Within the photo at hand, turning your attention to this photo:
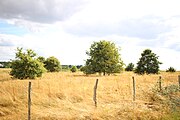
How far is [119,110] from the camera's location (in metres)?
13.4

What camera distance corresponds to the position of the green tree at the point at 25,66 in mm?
35875

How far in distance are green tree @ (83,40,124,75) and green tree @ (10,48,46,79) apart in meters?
15.5

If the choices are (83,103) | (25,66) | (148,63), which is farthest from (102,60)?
(83,103)

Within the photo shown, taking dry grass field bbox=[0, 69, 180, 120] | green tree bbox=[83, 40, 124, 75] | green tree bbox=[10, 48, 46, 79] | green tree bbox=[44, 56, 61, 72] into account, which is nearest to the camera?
dry grass field bbox=[0, 69, 180, 120]

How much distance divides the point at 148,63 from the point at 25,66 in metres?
25.0

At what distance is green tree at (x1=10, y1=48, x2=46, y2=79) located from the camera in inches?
1412

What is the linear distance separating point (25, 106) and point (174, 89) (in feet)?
30.4

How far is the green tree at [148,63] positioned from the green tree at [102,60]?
3.44 meters

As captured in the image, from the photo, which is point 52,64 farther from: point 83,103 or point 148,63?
point 83,103

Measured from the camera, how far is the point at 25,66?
35812mm

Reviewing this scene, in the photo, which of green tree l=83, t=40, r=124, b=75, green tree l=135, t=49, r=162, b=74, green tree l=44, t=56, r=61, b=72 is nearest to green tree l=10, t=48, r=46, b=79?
green tree l=83, t=40, r=124, b=75

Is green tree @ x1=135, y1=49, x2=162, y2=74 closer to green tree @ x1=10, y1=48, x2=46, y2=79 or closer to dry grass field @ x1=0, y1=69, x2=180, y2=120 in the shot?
green tree @ x1=10, y1=48, x2=46, y2=79

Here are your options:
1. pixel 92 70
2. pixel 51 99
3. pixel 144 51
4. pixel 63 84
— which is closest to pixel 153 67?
pixel 144 51

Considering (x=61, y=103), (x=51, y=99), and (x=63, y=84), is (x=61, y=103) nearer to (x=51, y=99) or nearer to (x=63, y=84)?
(x=51, y=99)
